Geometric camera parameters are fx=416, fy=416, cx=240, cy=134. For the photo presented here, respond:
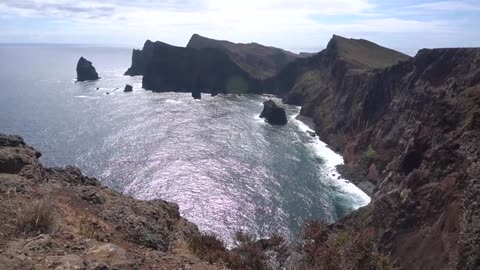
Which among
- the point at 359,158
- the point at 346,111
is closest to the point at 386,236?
the point at 359,158

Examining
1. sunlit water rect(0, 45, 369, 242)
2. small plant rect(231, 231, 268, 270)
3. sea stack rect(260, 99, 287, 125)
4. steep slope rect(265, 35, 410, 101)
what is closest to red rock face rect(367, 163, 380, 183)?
sunlit water rect(0, 45, 369, 242)

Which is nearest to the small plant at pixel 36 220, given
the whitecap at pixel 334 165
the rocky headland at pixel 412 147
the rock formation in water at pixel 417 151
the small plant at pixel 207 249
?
the small plant at pixel 207 249

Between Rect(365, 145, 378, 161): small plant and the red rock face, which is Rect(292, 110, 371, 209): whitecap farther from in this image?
Rect(365, 145, 378, 161): small plant

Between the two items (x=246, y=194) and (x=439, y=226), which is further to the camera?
(x=246, y=194)

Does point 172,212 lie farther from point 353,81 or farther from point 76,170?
point 353,81

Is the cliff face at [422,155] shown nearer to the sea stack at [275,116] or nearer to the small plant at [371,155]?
the small plant at [371,155]
